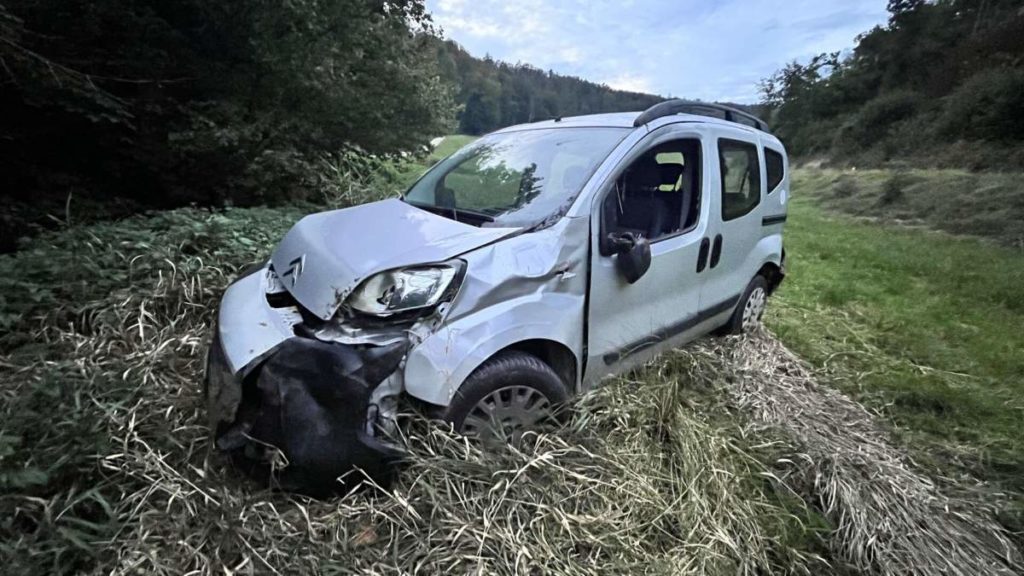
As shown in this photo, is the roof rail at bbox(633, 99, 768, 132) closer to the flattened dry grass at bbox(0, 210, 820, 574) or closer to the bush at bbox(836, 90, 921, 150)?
the flattened dry grass at bbox(0, 210, 820, 574)

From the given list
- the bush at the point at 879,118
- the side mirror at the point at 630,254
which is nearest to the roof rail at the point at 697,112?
the side mirror at the point at 630,254

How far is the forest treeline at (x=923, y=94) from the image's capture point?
19.1 meters

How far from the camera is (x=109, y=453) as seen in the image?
1.94 metres

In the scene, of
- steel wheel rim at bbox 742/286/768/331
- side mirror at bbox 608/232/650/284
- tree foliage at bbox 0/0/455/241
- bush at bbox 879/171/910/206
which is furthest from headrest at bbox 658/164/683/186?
bush at bbox 879/171/910/206

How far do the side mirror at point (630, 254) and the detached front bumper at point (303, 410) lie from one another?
3.92ft

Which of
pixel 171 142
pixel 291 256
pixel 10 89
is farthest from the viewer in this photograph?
pixel 171 142

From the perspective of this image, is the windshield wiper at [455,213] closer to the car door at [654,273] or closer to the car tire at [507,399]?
the car door at [654,273]

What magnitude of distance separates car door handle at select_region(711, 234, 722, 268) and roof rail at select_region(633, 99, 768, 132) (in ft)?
2.80

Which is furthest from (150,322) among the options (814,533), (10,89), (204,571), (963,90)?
(963,90)

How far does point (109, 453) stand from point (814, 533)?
9.46 ft

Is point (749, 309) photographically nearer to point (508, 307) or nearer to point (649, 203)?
point (649, 203)

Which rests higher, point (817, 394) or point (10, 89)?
point (10, 89)

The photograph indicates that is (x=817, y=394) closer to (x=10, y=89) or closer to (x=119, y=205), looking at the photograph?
(x=119, y=205)

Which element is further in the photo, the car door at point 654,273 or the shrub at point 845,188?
the shrub at point 845,188
